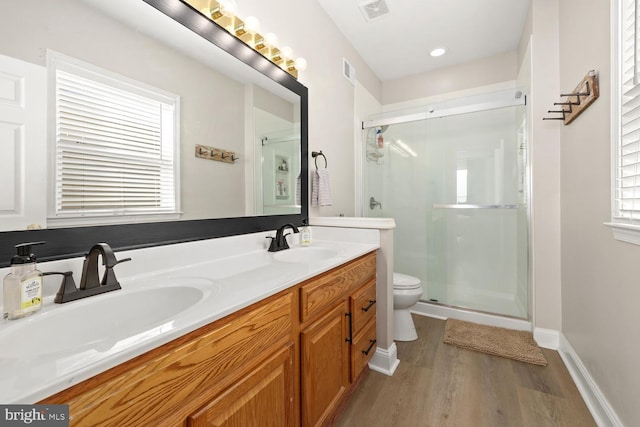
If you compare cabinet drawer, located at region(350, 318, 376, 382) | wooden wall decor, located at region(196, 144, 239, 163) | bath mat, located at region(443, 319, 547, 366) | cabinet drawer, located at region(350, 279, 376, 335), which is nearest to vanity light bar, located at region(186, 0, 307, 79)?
wooden wall decor, located at region(196, 144, 239, 163)

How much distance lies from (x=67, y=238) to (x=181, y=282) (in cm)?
36

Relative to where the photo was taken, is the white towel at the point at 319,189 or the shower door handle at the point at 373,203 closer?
the white towel at the point at 319,189

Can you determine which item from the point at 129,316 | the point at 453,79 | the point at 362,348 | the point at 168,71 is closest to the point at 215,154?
the point at 168,71

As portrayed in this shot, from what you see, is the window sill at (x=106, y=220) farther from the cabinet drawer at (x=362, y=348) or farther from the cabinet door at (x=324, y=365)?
the cabinet drawer at (x=362, y=348)

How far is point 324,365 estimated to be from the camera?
3.92 feet

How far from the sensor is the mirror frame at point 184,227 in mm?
827

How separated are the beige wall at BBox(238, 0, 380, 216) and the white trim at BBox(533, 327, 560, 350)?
1728 mm

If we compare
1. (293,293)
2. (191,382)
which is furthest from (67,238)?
(293,293)

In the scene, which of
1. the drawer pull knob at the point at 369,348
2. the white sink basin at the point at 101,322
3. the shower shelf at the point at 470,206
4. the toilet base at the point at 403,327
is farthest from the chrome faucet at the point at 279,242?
the shower shelf at the point at 470,206

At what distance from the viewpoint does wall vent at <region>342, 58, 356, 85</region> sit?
2.60m

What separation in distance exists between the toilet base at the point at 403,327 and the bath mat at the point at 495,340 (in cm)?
26

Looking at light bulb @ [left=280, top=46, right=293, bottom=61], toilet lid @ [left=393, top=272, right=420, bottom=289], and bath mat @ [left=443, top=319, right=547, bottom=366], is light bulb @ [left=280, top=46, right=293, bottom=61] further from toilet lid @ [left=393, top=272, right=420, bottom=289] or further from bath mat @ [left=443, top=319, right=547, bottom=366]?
bath mat @ [left=443, top=319, right=547, bottom=366]

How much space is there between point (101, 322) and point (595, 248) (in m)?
2.15

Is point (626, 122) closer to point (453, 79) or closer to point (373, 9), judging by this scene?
point (373, 9)
